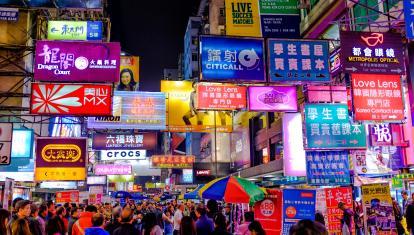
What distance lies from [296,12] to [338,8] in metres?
1.72

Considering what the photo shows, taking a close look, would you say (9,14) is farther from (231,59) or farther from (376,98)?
(376,98)

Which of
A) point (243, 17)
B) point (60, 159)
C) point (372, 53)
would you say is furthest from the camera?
point (243, 17)

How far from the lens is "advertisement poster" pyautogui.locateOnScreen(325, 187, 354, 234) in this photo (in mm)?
13469

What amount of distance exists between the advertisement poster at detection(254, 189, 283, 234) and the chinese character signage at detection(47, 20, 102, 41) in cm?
1549

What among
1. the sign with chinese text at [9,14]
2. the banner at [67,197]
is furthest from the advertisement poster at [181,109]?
the sign with chinese text at [9,14]

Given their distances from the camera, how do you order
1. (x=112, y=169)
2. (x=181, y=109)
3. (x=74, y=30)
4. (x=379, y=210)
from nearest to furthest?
1. (x=379, y=210)
2. (x=181, y=109)
3. (x=74, y=30)
4. (x=112, y=169)

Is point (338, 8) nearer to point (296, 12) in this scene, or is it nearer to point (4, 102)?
point (296, 12)

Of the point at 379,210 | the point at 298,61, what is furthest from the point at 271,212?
the point at 298,61

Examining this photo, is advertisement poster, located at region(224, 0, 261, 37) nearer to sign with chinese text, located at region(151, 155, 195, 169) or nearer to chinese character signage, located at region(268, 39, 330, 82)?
chinese character signage, located at region(268, 39, 330, 82)

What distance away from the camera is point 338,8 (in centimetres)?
1797

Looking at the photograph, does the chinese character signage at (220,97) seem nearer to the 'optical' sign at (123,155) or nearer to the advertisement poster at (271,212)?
the advertisement poster at (271,212)

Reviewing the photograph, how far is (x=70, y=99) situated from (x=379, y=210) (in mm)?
10045

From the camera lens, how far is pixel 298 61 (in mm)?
13711

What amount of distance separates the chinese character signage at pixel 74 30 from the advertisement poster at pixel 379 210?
16386mm
